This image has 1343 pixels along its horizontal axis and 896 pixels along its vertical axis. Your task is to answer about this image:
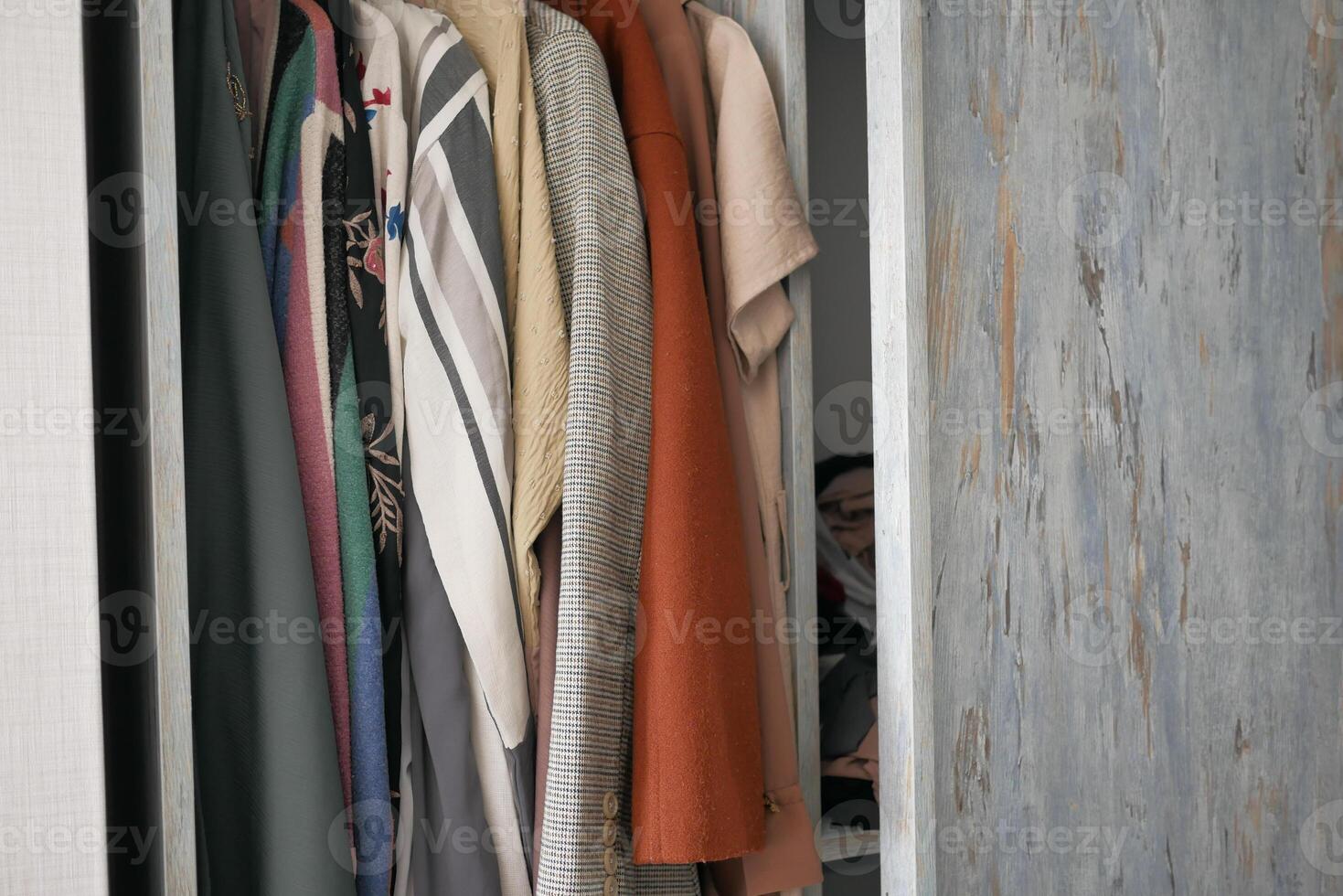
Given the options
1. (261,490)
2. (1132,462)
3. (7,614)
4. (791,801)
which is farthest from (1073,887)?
(7,614)

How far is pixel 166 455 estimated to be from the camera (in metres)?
0.81

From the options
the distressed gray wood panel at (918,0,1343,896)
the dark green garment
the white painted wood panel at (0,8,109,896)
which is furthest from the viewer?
the distressed gray wood panel at (918,0,1343,896)

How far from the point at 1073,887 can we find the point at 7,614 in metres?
0.99

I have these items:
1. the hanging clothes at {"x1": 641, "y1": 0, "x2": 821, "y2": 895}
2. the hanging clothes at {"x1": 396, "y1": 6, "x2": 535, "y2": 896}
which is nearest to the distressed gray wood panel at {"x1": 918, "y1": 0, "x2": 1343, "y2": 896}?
the hanging clothes at {"x1": 641, "y1": 0, "x2": 821, "y2": 895}

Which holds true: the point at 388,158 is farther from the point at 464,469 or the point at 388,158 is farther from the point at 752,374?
the point at 752,374

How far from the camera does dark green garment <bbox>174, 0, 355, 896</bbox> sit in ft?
2.90

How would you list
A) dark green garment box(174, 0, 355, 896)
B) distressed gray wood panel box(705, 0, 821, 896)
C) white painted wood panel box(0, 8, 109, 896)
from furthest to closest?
distressed gray wood panel box(705, 0, 821, 896)
dark green garment box(174, 0, 355, 896)
white painted wood panel box(0, 8, 109, 896)

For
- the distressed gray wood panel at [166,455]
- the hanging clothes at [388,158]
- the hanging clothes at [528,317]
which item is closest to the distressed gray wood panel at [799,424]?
the hanging clothes at [528,317]

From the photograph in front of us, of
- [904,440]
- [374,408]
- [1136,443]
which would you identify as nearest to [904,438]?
[904,440]

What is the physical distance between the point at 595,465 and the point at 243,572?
1.07 feet

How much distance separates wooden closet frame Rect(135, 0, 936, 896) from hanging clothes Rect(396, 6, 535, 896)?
8.2 inches

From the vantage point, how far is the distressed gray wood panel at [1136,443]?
987mm

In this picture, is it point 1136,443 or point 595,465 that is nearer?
point 595,465

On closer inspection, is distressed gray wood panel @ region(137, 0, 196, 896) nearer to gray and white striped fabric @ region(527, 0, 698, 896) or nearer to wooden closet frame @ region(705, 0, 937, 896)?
gray and white striped fabric @ region(527, 0, 698, 896)
